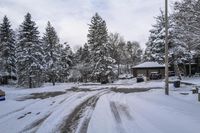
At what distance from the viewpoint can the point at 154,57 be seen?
1898 inches

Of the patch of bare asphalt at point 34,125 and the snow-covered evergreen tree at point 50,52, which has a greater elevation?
the snow-covered evergreen tree at point 50,52

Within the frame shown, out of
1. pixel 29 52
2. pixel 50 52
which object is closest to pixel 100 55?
pixel 50 52

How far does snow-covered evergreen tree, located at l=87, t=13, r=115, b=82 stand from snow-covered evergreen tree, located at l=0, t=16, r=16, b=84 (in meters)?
15.9

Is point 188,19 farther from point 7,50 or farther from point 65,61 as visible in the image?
point 65,61

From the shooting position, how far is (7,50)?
52969mm

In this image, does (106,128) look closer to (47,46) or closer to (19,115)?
(19,115)

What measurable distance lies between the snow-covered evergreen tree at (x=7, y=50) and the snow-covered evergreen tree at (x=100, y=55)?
1589 centimetres

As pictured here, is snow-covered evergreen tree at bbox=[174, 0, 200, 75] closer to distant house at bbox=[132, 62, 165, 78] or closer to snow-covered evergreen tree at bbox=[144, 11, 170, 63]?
snow-covered evergreen tree at bbox=[144, 11, 170, 63]

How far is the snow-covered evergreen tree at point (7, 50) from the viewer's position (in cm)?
5272

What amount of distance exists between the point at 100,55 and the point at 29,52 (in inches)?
560

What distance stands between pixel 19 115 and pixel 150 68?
5478cm

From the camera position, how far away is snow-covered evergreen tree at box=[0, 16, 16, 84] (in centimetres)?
5272

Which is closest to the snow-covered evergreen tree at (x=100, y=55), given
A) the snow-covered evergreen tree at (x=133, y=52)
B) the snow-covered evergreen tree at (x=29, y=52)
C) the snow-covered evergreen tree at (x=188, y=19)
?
the snow-covered evergreen tree at (x=29, y=52)

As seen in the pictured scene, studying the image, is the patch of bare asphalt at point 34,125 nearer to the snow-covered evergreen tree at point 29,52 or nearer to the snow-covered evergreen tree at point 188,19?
the snow-covered evergreen tree at point 188,19
